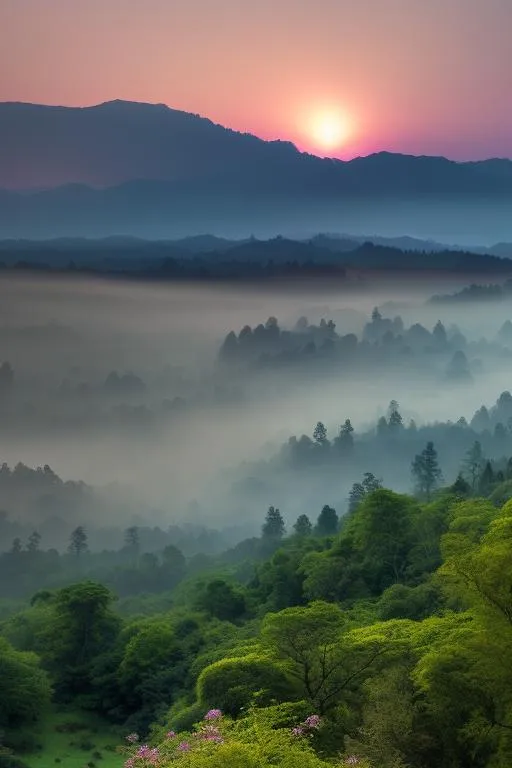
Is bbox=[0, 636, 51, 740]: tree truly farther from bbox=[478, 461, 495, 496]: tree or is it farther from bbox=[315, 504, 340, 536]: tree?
bbox=[315, 504, 340, 536]: tree

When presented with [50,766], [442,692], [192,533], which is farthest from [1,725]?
[192,533]

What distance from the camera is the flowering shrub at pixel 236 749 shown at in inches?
472

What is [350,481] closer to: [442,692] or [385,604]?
[385,604]

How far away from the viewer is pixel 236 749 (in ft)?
39.6

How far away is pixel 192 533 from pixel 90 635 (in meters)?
89.1

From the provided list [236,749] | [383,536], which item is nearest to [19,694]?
[383,536]

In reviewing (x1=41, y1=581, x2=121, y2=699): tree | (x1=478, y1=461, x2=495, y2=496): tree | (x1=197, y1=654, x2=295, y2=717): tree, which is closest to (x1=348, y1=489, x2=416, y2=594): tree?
(x1=41, y1=581, x2=121, y2=699): tree

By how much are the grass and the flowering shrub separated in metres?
16.9

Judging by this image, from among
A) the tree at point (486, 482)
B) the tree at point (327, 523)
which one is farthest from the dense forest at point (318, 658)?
the tree at point (327, 523)

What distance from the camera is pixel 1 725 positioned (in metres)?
32.0

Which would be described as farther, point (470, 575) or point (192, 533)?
point (192, 533)

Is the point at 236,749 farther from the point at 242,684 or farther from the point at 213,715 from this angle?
the point at 242,684

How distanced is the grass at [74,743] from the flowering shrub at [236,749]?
1688 cm

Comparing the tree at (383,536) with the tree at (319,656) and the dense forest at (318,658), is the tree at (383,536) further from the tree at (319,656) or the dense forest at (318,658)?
the tree at (319,656)
